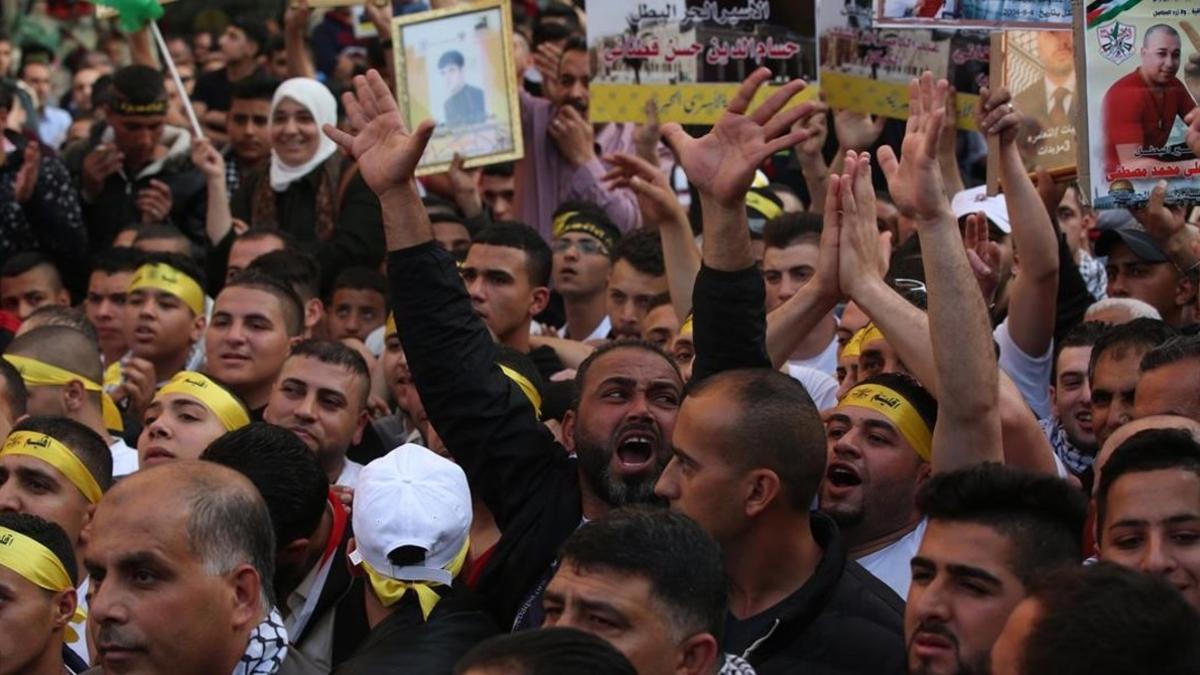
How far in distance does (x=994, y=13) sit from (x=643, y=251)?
204cm

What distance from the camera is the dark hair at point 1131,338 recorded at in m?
5.65

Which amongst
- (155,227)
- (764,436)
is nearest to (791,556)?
(764,436)

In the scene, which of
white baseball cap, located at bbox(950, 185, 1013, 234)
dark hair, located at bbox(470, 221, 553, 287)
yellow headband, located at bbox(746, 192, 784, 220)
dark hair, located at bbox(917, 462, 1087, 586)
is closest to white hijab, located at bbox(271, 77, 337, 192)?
dark hair, located at bbox(470, 221, 553, 287)

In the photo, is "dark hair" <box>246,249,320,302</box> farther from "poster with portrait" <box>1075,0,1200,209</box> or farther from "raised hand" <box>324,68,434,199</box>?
"poster with portrait" <box>1075,0,1200,209</box>

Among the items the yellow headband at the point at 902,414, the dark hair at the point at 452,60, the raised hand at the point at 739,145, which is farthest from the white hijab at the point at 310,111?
the yellow headband at the point at 902,414

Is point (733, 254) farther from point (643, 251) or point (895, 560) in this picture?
point (643, 251)

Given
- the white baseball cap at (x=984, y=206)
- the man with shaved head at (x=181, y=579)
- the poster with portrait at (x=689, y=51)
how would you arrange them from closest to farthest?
the man with shaved head at (x=181, y=579) < the white baseball cap at (x=984, y=206) < the poster with portrait at (x=689, y=51)

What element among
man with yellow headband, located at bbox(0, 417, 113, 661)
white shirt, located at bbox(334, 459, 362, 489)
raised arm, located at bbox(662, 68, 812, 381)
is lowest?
white shirt, located at bbox(334, 459, 362, 489)

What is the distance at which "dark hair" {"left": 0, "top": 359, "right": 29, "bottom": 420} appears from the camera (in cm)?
679

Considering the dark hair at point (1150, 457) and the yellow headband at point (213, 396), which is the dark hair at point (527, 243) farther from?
the dark hair at point (1150, 457)

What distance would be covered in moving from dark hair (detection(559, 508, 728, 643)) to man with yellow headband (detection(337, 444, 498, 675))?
25.2 inches

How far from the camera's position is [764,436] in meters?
4.48

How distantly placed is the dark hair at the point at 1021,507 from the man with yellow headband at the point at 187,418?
10.2ft

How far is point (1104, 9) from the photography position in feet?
17.9
